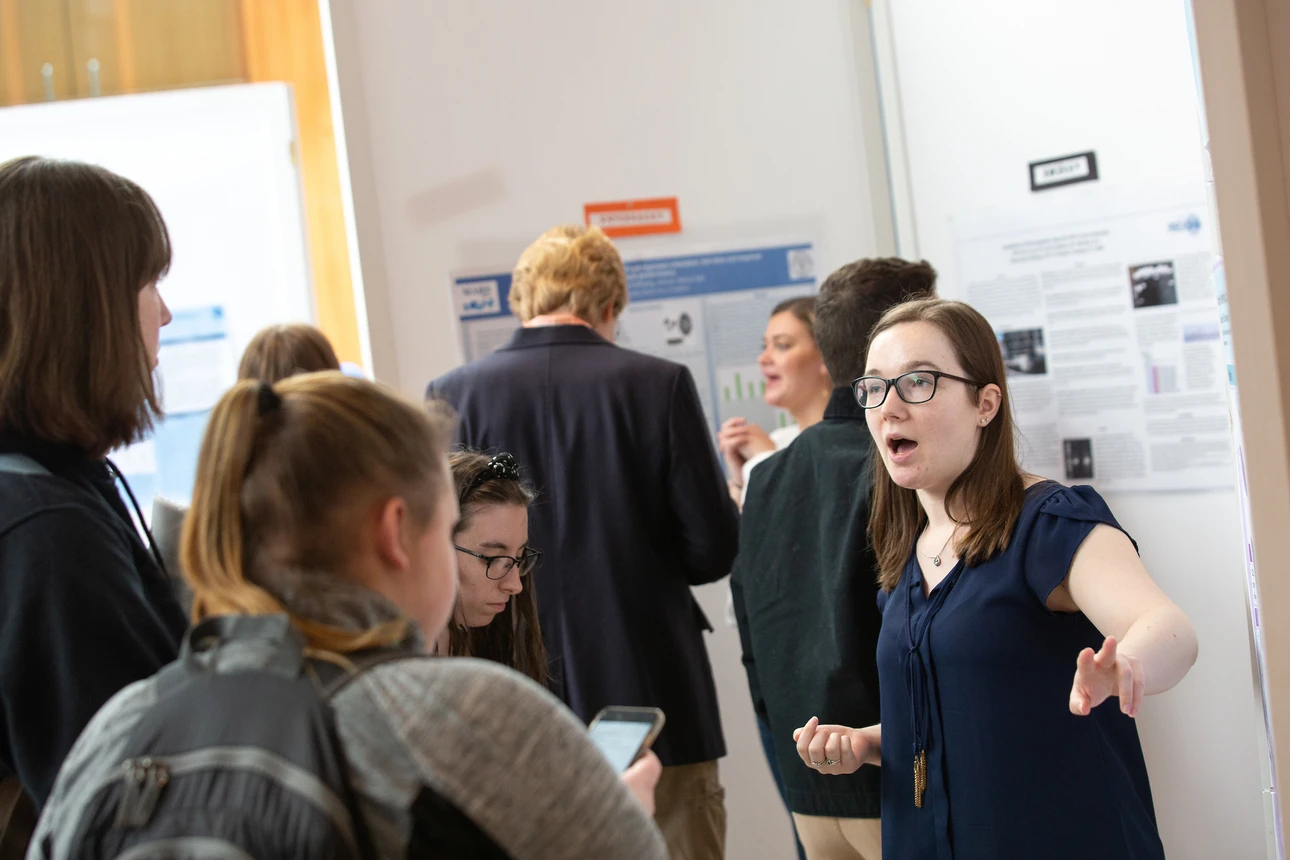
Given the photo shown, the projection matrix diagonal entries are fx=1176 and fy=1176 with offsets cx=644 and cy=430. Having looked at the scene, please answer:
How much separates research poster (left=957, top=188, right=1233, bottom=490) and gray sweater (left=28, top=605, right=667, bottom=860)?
2.48m

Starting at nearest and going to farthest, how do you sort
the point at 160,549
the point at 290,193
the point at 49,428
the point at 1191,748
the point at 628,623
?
1. the point at 49,428
2. the point at 160,549
3. the point at 628,623
4. the point at 1191,748
5. the point at 290,193

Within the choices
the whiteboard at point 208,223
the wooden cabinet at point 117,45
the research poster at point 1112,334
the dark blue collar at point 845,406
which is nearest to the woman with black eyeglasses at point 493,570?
the dark blue collar at point 845,406

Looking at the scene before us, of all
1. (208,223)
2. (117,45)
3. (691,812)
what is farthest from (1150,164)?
(117,45)

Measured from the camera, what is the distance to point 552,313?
281cm

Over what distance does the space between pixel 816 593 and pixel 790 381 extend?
Answer: 1079mm

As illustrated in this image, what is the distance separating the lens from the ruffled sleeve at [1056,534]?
1.67 m

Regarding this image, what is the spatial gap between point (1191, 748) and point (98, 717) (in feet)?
9.19

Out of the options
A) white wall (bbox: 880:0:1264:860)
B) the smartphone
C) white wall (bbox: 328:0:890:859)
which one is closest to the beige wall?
the smartphone

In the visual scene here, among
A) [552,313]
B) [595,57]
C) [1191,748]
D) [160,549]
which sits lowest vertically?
[1191,748]

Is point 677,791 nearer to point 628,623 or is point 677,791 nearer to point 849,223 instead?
point 628,623

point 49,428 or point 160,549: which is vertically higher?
point 49,428

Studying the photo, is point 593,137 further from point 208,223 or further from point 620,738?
point 620,738

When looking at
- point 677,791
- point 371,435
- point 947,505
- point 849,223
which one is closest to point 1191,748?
point 677,791

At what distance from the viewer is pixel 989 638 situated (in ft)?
Result: 5.68
